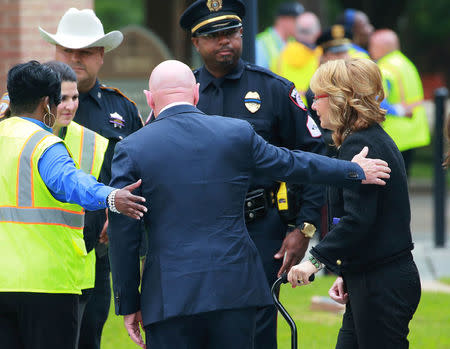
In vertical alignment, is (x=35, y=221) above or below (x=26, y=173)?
below

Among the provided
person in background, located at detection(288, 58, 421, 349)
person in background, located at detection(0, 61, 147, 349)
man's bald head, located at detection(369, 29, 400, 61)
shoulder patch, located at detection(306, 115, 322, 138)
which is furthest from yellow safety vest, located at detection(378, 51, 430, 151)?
person in background, located at detection(0, 61, 147, 349)

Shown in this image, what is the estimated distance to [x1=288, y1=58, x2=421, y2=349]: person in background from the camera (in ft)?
13.3

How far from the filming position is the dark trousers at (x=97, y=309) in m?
5.28

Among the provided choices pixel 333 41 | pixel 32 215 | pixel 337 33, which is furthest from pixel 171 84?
pixel 337 33

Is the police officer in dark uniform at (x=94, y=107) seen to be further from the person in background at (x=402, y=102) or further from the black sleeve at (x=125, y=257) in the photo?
the person in background at (x=402, y=102)

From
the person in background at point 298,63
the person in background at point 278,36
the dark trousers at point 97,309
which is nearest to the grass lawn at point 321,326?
the dark trousers at point 97,309

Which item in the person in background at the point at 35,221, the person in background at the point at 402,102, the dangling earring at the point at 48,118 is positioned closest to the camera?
the person in background at the point at 35,221

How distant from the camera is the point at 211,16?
202 inches

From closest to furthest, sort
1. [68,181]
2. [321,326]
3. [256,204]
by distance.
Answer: [68,181] < [256,204] < [321,326]

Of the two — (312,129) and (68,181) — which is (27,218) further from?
(312,129)

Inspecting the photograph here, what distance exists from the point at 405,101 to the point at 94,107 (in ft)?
17.0

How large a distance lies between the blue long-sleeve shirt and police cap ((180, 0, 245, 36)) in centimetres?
144

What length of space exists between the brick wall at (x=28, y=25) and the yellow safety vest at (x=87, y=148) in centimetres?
409

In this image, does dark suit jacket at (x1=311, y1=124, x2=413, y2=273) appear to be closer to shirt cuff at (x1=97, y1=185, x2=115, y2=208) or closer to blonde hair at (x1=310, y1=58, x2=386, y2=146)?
blonde hair at (x1=310, y1=58, x2=386, y2=146)
